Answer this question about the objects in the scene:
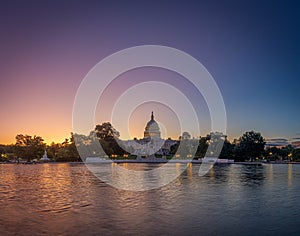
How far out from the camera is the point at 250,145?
91062 mm

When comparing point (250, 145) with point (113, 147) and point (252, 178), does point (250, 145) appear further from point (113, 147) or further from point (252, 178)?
point (252, 178)

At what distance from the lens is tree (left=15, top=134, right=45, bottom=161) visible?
10000 centimetres

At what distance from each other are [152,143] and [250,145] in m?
78.1

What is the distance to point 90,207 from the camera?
1702cm

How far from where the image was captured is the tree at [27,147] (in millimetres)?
100000

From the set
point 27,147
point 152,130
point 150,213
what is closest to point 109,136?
point 27,147

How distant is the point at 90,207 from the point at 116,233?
17.7 feet

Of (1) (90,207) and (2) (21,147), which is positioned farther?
(2) (21,147)

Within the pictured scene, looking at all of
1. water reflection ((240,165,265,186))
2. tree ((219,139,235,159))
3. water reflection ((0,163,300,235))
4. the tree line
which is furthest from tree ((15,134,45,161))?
water reflection ((0,163,300,235))

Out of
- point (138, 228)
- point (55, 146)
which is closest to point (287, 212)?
point (138, 228)

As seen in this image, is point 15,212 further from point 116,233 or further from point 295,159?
point 295,159

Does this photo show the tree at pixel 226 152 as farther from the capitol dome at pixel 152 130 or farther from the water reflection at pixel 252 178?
the capitol dome at pixel 152 130

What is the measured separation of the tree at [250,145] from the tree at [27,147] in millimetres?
62006

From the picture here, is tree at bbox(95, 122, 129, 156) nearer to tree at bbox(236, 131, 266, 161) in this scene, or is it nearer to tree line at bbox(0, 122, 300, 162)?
tree line at bbox(0, 122, 300, 162)
